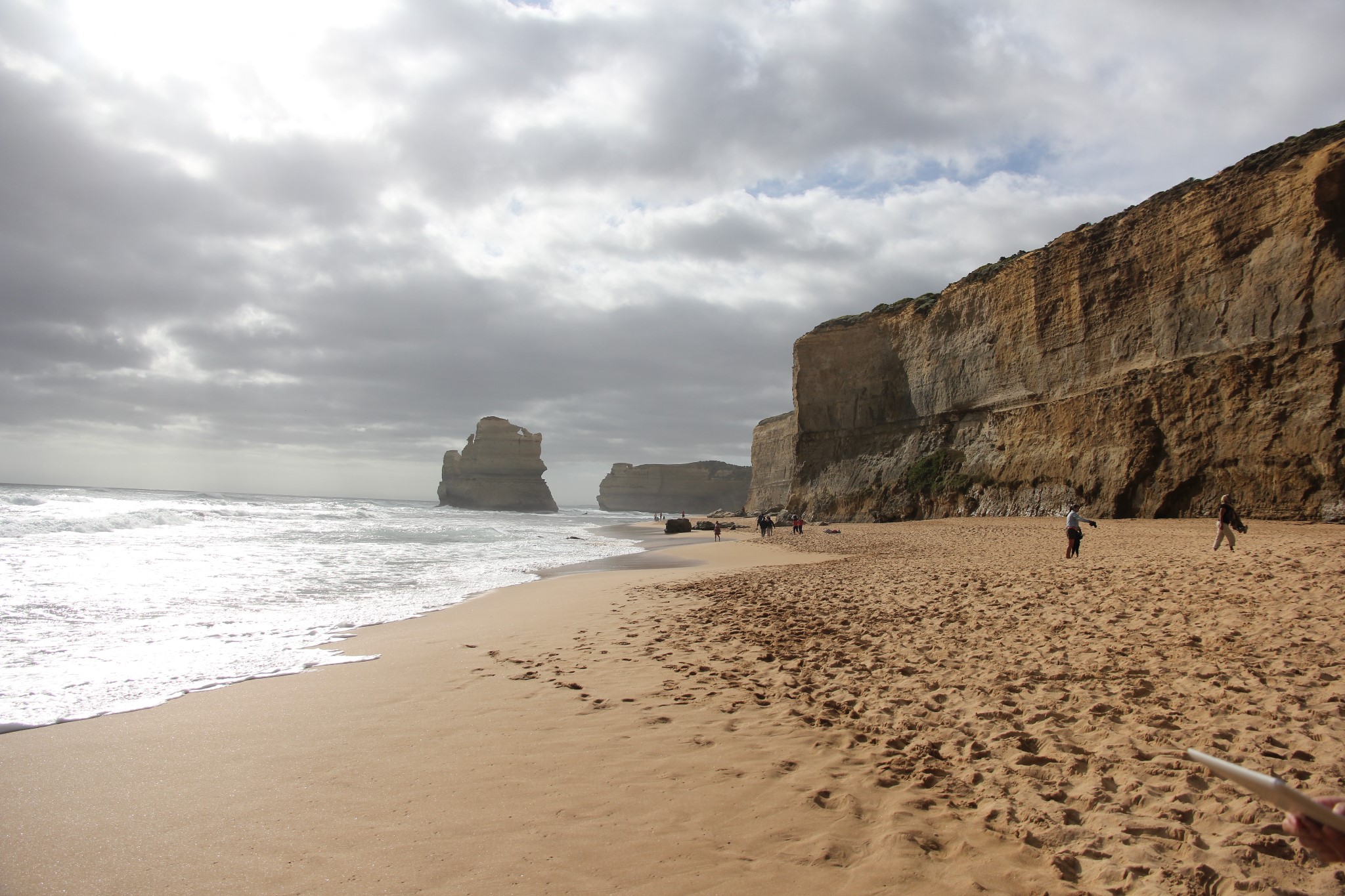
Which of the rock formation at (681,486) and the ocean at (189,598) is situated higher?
the rock formation at (681,486)

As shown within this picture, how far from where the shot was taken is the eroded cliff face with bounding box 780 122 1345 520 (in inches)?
701

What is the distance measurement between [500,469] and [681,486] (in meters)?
42.6

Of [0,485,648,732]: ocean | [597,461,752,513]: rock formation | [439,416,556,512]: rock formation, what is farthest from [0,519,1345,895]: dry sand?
[597,461,752,513]: rock formation

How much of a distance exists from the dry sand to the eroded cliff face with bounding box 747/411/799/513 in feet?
199

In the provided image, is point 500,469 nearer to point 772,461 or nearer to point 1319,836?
point 772,461

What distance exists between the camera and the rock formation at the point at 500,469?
106m

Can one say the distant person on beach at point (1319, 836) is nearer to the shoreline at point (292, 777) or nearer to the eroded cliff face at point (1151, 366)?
the shoreline at point (292, 777)

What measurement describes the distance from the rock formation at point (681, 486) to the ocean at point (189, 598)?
107m

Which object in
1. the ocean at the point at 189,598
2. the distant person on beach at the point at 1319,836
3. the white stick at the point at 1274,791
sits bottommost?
the ocean at the point at 189,598

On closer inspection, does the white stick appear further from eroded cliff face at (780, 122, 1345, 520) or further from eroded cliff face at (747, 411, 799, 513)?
eroded cliff face at (747, 411, 799, 513)

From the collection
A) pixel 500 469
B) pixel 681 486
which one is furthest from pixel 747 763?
pixel 681 486

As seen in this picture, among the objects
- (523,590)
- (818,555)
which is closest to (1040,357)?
(818,555)

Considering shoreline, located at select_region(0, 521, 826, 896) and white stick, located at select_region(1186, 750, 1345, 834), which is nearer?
white stick, located at select_region(1186, 750, 1345, 834)

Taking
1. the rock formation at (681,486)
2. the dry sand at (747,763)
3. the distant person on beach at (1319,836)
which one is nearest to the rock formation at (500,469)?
the rock formation at (681,486)
